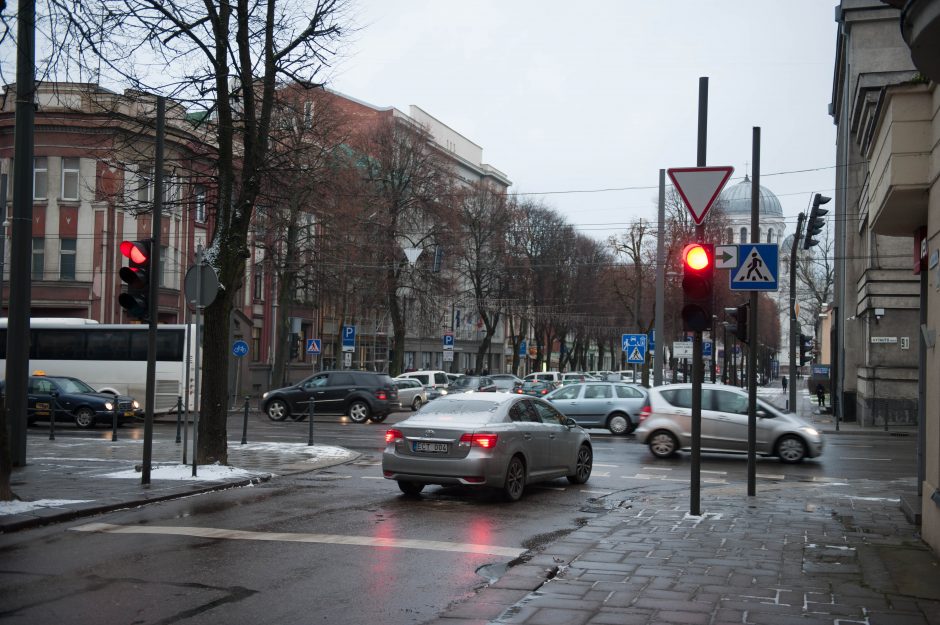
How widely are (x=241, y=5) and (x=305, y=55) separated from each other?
4.24 ft

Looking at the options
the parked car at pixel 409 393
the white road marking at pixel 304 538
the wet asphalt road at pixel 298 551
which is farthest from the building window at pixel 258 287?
the white road marking at pixel 304 538

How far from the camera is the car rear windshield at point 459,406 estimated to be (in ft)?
43.5

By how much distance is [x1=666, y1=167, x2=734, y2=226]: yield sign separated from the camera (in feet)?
35.8

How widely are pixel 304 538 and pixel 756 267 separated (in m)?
7.27

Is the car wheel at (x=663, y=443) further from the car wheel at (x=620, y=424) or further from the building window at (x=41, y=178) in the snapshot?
the building window at (x=41, y=178)

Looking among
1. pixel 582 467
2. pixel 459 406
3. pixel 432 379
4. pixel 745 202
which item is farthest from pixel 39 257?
pixel 745 202

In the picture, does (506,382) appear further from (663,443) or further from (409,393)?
(663,443)

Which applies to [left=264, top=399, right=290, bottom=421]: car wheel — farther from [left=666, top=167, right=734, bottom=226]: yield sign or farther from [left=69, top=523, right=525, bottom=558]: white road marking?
[left=666, top=167, right=734, bottom=226]: yield sign

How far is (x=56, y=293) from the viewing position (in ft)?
145

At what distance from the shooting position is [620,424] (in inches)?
1093

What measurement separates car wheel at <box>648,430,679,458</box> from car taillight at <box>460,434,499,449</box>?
902 centimetres

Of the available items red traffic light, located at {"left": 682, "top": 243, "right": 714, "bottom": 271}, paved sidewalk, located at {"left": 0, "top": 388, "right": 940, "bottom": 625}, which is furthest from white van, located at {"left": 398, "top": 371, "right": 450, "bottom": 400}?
red traffic light, located at {"left": 682, "top": 243, "right": 714, "bottom": 271}

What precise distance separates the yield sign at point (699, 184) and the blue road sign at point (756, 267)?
7.96 feet

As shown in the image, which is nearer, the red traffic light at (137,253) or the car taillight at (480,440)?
the car taillight at (480,440)
